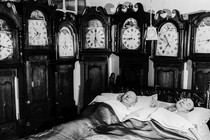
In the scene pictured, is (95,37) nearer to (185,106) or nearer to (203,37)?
(203,37)

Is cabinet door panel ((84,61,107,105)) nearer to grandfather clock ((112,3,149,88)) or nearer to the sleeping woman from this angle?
grandfather clock ((112,3,149,88))

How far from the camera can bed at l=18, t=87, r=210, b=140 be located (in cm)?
272

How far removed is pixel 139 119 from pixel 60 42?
2034 millimetres

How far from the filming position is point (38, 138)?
258cm

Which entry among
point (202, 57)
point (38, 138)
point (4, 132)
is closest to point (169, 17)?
point (202, 57)

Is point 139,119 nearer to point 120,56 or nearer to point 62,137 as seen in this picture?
point 62,137

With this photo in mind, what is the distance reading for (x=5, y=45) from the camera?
357 centimetres

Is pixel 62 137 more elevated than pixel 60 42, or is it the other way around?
pixel 60 42

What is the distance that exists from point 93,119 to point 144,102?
2.81 ft

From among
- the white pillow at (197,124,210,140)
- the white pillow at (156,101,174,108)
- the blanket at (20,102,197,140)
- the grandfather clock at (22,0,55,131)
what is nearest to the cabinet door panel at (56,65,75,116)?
the grandfather clock at (22,0,55,131)

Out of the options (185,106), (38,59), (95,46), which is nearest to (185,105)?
(185,106)

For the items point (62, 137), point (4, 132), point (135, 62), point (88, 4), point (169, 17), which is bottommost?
point (4, 132)

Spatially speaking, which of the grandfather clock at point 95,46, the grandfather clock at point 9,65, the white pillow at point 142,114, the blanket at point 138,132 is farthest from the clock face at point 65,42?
the blanket at point 138,132

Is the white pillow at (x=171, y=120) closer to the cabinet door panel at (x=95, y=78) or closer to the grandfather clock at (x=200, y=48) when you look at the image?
the grandfather clock at (x=200, y=48)
